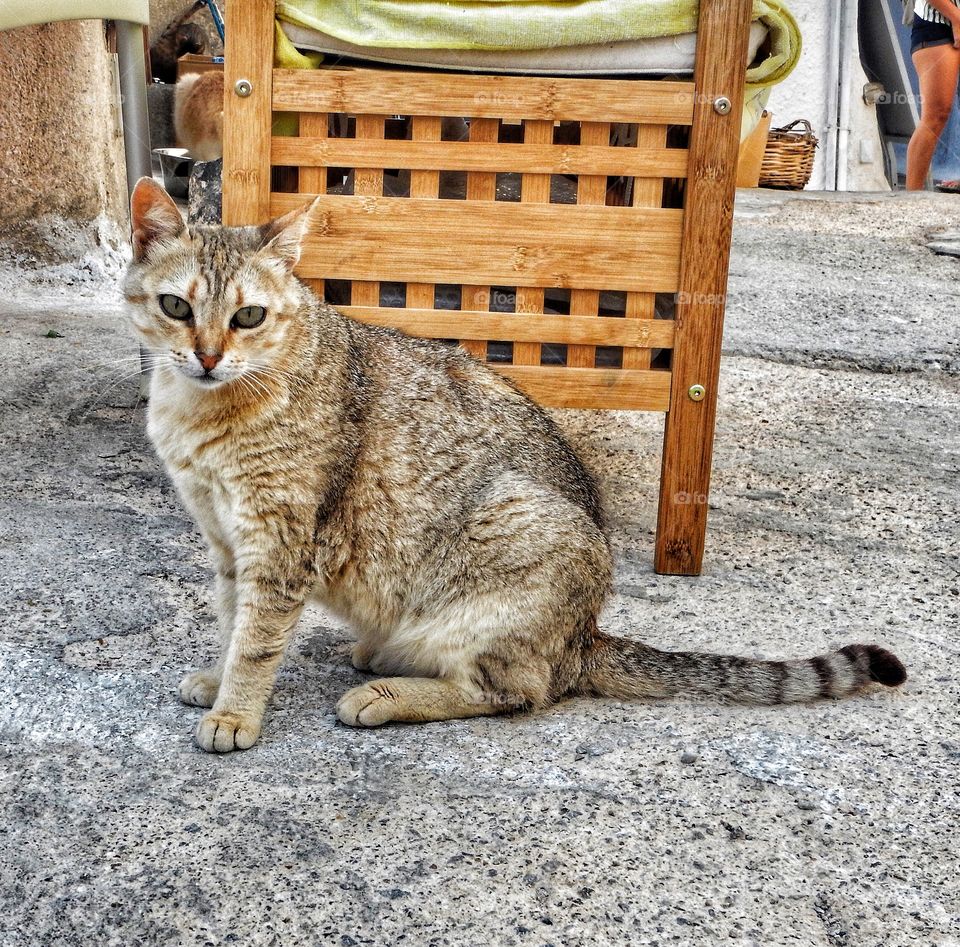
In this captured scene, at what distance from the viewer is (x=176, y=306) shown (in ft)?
7.19

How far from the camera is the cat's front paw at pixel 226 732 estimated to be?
2.14 metres

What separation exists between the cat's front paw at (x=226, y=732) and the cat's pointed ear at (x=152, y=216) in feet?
3.11

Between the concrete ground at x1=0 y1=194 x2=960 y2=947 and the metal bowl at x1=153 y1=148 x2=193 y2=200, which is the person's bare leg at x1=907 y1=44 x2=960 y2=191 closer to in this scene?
the metal bowl at x1=153 y1=148 x2=193 y2=200

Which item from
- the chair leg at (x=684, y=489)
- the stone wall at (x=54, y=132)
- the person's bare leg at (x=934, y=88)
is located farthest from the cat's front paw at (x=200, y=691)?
the person's bare leg at (x=934, y=88)

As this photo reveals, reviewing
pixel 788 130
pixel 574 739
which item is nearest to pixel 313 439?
pixel 574 739

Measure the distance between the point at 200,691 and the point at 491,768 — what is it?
2.15ft

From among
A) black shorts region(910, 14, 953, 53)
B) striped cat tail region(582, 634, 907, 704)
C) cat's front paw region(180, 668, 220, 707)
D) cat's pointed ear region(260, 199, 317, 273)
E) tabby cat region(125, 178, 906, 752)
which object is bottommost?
cat's front paw region(180, 668, 220, 707)

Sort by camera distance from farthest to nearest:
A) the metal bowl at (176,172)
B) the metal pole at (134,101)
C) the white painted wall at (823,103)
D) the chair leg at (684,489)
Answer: the white painted wall at (823,103), the metal bowl at (176,172), the metal pole at (134,101), the chair leg at (684,489)

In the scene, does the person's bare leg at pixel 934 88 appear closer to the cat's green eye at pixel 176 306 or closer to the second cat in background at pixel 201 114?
the second cat in background at pixel 201 114

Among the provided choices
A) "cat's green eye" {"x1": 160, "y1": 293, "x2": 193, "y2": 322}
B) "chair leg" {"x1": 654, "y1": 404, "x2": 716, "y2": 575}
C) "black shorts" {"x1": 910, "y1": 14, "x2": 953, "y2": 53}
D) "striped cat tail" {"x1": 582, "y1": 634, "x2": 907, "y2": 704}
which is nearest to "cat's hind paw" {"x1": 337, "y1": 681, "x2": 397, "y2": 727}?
"striped cat tail" {"x1": 582, "y1": 634, "x2": 907, "y2": 704}

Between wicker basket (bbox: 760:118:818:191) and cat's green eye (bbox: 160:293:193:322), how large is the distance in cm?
733

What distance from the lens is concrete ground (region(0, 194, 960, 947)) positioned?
171cm

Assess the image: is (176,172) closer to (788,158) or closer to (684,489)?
(788,158)

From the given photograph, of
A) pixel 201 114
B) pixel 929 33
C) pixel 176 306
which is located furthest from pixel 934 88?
pixel 176 306
